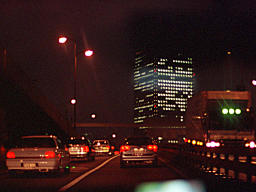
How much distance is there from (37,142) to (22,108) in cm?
1713

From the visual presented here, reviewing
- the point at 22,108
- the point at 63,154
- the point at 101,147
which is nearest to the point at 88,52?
the point at 22,108

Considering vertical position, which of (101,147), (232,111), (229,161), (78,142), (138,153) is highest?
(232,111)

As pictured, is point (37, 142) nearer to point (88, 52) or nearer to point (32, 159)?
point (32, 159)

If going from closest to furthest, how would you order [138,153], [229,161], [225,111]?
[229,161] → [138,153] → [225,111]

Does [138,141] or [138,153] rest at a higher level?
[138,141]

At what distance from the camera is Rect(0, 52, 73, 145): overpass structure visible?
28078mm

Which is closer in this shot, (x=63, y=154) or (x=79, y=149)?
(x=63, y=154)

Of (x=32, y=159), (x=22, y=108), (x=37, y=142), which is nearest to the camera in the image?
(x=32, y=159)

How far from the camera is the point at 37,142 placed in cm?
1817

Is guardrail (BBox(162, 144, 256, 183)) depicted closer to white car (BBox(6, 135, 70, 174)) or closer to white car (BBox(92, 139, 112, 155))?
white car (BBox(6, 135, 70, 174))

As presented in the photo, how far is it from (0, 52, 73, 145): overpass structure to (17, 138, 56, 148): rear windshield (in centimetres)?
893

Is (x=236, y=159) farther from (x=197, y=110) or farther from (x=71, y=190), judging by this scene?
(x=197, y=110)

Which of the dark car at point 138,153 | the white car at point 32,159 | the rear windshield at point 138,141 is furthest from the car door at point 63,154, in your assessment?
the rear windshield at point 138,141

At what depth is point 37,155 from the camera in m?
17.0
